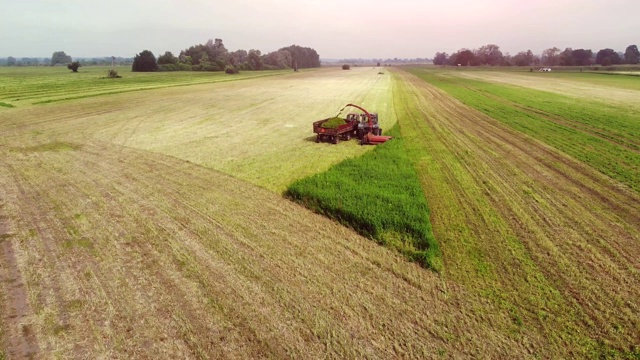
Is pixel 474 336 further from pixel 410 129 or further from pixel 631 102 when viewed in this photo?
pixel 631 102

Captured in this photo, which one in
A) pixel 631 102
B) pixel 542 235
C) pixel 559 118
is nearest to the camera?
pixel 542 235

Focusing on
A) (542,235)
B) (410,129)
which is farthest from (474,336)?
(410,129)

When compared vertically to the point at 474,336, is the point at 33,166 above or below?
above

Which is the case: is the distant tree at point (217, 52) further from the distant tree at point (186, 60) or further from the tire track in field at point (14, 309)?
the tire track in field at point (14, 309)

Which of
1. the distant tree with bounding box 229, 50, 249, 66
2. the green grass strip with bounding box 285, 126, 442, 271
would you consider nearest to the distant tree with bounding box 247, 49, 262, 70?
the distant tree with bounding box 229, 50, 249, 66

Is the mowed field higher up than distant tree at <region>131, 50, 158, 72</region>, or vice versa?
distant tree at <region>131, 50, 158, 72</region>

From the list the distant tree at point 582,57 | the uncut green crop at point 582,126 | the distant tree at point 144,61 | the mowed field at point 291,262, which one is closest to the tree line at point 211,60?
the distant tree at point 144,61

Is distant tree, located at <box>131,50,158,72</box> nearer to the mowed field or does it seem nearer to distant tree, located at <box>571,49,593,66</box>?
the mowed field
